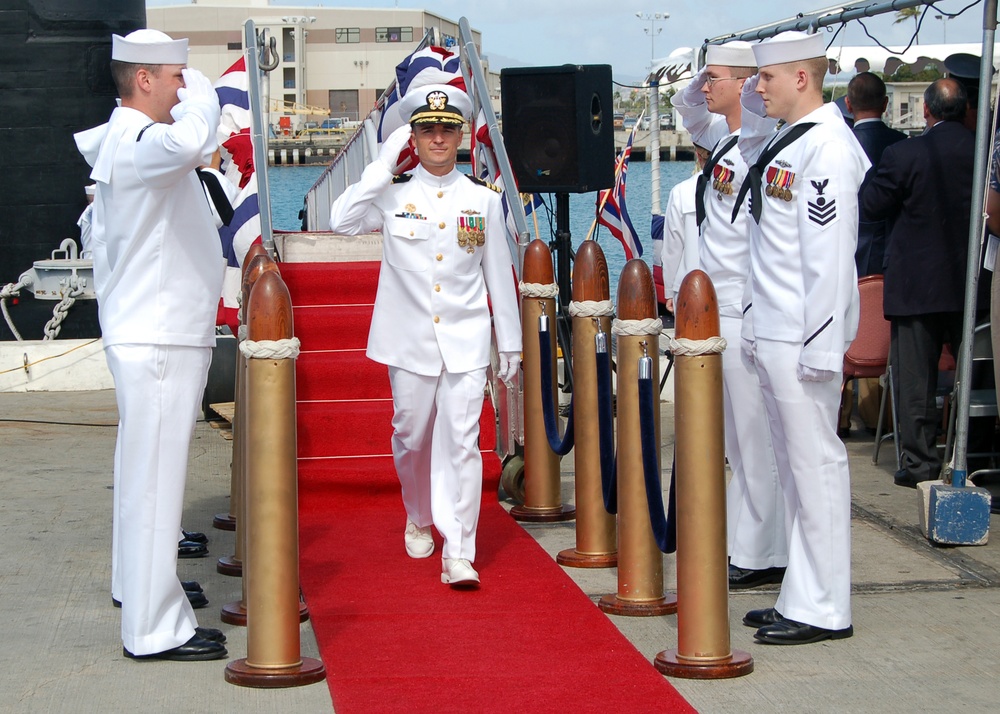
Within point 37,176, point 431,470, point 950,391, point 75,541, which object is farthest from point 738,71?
point 37,176

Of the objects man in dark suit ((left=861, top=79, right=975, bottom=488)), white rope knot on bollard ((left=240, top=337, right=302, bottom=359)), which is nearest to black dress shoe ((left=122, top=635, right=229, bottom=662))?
white rope knot on bollard ((left=240, top=337, right=302, bottom=359))

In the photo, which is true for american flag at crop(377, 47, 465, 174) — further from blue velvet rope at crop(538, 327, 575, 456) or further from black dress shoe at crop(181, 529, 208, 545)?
black dress shoe at crop(181, 529, 208, 545)

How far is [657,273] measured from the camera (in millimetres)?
11156

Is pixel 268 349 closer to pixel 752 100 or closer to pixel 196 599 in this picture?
pixel 196 599

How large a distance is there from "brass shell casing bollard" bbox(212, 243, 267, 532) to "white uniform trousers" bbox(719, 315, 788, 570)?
6.07ft

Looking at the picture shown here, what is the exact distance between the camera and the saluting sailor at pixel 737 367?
17.3ft

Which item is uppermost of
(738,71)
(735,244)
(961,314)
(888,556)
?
(738,71)

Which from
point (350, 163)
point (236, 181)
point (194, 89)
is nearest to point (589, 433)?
point (194, 89)

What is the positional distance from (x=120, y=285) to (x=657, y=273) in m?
7.17

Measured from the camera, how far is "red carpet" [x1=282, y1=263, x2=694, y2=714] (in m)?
4.17

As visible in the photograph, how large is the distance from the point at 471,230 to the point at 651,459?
1.30 meters

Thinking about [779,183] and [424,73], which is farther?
[424,73]

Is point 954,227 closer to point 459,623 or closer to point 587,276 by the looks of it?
point 587,276

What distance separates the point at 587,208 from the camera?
37344 mm
